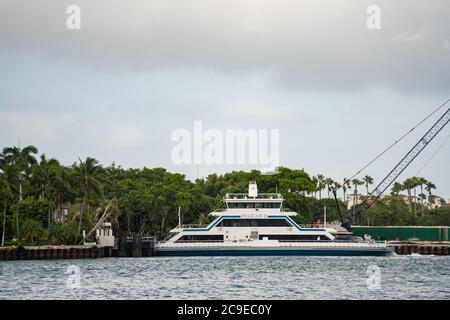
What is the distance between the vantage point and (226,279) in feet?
205

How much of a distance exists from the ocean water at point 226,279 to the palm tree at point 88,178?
17.6 metres

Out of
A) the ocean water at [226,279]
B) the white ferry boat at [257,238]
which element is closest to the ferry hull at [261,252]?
the white ferry boat at [257,238]

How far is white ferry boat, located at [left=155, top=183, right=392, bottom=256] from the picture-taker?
9269 centimetres

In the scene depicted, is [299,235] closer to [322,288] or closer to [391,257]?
[391,257]

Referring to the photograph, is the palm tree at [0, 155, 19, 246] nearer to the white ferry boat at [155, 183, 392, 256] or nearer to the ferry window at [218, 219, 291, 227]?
the white ferry boat at [155, 183, 392, 256]

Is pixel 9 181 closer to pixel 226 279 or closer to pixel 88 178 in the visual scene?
pixel 88 178

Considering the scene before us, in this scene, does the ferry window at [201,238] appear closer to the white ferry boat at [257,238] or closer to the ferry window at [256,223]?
→ the white ferry boat at [257,238]

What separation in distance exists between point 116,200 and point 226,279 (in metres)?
53.2

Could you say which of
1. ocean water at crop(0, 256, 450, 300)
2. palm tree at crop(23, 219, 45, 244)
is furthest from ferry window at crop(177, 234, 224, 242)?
palm tree at crop(23, 219, 45, 244)

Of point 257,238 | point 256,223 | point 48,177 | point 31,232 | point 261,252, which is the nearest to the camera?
point 261,252

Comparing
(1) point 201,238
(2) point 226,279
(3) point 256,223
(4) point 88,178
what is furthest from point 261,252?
(2) point 226,279

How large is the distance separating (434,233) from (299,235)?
158 ft

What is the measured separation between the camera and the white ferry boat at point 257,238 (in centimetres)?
9269
